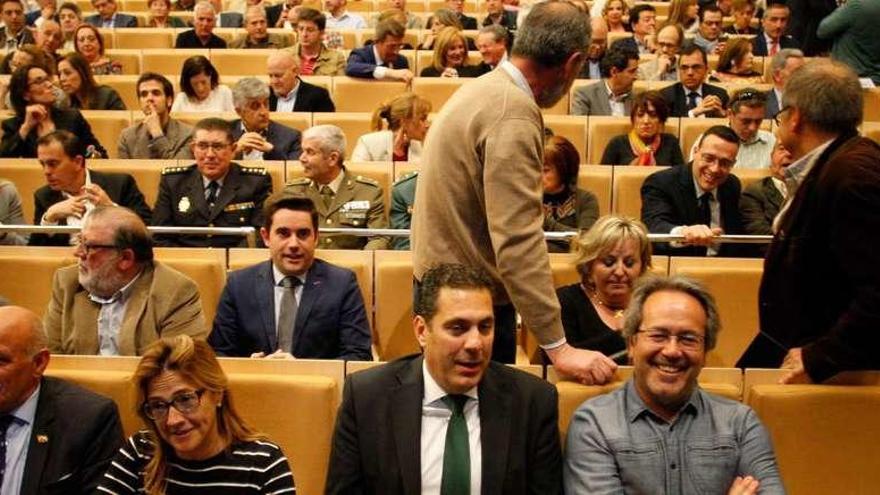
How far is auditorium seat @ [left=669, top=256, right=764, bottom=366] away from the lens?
129 inches

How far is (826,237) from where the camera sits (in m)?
2.23

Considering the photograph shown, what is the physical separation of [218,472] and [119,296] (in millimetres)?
815

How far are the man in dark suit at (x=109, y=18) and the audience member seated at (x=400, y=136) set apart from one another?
147 inches

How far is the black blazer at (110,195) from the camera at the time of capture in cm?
397

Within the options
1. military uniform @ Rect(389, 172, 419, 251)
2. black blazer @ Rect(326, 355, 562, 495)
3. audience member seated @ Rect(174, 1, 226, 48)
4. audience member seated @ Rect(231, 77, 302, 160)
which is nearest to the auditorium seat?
military uniform @ Rect(389, 172, 419, 251)

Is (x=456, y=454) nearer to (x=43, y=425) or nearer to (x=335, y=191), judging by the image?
(x=43, y=425)

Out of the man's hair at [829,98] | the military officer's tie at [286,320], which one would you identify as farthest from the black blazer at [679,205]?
the man's hair at [829,98]

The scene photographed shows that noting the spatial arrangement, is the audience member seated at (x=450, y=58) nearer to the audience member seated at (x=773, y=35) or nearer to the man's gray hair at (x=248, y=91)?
the man's gray hair at (x=248, y=91)

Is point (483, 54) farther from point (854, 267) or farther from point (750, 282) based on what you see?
point (854, 267)

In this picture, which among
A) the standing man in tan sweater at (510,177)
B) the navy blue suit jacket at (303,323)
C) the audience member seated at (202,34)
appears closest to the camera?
the standing man in tan sweater at (510,177)

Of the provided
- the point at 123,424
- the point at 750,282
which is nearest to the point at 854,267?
the point at 750,282

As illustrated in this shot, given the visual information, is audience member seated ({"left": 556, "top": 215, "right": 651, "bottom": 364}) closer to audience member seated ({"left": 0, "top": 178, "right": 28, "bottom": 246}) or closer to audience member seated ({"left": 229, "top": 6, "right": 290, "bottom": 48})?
audience member seated ({"left": 0, "top": 178, "right": 28, "bottom": 246})

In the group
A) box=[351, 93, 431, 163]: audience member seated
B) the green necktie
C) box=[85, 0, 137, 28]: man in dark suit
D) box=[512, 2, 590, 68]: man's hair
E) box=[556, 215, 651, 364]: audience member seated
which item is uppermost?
box=[85, 0, 137, 28]: man in dark suit

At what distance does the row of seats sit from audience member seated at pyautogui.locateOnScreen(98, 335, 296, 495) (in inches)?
5.5
